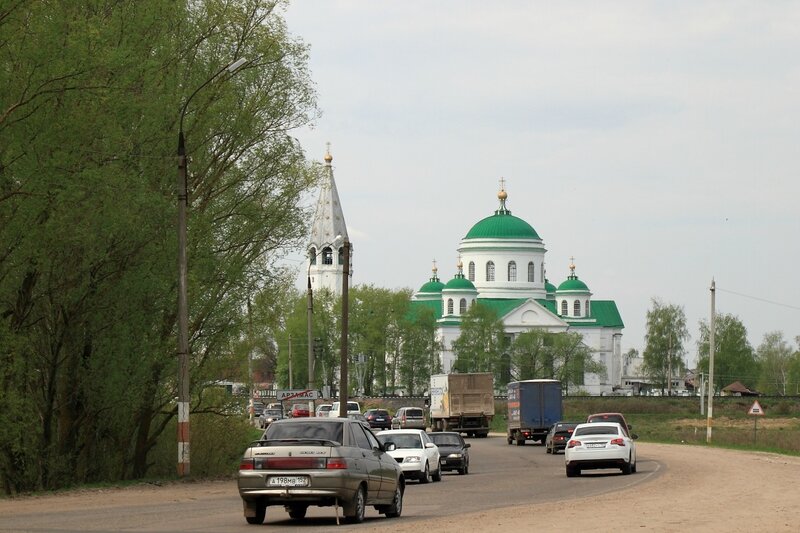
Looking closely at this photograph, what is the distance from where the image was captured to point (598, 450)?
117 feet

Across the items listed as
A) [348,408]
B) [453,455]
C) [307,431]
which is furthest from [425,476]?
[348,408]

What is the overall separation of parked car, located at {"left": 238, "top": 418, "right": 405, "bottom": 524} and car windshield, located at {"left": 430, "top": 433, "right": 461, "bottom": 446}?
18.3 meters

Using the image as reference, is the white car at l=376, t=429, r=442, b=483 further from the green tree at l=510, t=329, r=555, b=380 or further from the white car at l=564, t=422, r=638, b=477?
the green tree at l=510, t=329, r=555, b=380

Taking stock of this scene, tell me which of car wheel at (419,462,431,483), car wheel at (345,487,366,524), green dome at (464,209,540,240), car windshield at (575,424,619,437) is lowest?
car wheel at (419,462,431,483)

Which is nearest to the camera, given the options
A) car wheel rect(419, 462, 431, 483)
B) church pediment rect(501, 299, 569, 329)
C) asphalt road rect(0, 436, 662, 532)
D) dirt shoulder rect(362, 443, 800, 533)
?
dirt shoulder rect(362, 443, 800, 533)

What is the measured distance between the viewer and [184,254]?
30.3 metres

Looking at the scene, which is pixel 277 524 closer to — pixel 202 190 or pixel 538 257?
pixel 202 190

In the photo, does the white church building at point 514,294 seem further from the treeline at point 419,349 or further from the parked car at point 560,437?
the parked car at point 560,437

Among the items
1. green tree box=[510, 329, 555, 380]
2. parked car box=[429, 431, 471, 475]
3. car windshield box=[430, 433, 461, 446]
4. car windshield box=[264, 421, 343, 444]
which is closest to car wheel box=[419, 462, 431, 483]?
parked car box=[429, 431, 471, 475]

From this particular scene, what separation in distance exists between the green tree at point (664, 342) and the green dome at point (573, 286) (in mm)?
8486

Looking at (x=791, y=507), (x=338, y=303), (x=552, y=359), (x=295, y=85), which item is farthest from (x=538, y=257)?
(x=791, y=507)

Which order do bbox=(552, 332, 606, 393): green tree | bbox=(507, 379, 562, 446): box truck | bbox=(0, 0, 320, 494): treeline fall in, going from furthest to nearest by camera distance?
bbox=(552, 332, 606, 393): green tree, bbox=(507, 379, 562, 446): box truck, bbox=(0, 0, 320, 494): treeline

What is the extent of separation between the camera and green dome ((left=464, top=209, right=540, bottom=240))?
168 meters

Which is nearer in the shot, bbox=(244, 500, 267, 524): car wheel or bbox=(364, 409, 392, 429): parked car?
bbox=(244, 500, 267, 524): car wheel
